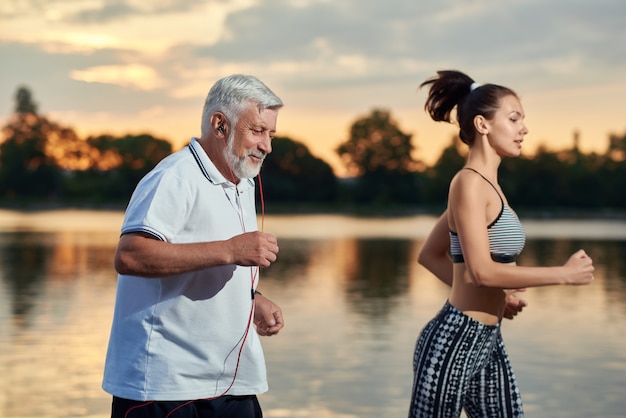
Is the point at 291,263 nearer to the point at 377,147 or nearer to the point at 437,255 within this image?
the point at 437,255

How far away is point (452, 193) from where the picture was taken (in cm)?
369

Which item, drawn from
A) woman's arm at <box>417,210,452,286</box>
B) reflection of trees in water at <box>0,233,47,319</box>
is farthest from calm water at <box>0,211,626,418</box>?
woman's arm at <box>417,210,452,286</box>

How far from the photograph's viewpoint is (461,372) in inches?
145

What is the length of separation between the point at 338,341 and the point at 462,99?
7.01m

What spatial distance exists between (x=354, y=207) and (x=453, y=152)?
12403mm

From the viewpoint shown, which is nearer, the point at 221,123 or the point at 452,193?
the point at 221,123

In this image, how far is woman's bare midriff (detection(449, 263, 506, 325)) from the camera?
12.1 feet

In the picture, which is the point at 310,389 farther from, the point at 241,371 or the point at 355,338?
the point at 241,371

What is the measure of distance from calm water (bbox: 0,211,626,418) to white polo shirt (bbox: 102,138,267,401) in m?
3.81

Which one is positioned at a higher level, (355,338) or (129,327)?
(129,327)

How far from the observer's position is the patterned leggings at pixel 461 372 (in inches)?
144

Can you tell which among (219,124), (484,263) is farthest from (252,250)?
(484,263)

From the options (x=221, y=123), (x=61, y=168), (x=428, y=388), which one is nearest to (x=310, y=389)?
(x=428, y=388)

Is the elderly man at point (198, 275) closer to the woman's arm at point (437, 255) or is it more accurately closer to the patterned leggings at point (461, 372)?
the patterned leggings at point (461, 372)
